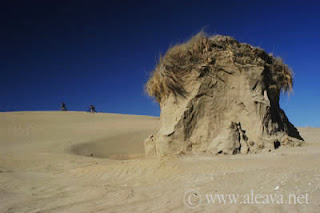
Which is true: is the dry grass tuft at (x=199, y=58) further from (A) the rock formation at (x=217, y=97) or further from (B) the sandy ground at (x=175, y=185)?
(B) the sandy ground at (x=175, y=185)

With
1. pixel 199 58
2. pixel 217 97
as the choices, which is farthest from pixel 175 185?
pixel 199 58

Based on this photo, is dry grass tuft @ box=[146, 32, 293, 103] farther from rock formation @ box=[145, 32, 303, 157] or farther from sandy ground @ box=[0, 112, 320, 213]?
sandy ground @ box=[0, 112, 320, 213]

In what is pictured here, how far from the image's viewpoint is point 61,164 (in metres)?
7.89

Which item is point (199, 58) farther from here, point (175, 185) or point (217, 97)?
point (175, 185)

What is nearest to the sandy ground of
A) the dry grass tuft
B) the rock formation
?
the rock formation

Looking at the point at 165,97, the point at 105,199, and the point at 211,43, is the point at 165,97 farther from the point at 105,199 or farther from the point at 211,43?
the point at 105,199

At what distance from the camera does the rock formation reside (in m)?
6.67

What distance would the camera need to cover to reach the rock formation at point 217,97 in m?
6.67

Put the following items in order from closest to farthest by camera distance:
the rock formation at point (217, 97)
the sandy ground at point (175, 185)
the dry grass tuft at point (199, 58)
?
the sandy ground at point (175, 185)
the rock formation at point (217, 97)
the dry grass tuft at point (199, 58)

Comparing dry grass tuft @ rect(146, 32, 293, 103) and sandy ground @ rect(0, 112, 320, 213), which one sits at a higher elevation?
dry grass tuft @ rect(146, 32, 293, 103)

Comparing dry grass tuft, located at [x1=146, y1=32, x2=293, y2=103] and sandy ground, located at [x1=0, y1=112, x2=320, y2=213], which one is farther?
dry grass tuft, located at [x1=146, y1=32, x2=293, y2=103]

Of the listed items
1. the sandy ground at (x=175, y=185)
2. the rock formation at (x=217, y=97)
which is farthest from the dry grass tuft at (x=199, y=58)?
the sandy ground at (x=175, y=185)

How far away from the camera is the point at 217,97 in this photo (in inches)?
282

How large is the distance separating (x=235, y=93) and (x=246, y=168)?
2.85m
